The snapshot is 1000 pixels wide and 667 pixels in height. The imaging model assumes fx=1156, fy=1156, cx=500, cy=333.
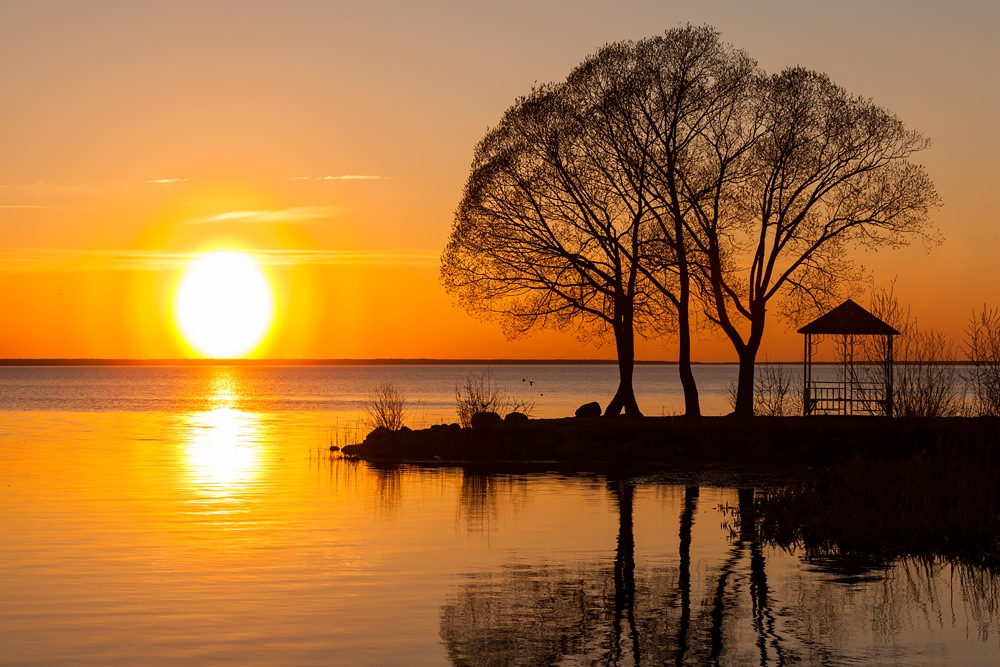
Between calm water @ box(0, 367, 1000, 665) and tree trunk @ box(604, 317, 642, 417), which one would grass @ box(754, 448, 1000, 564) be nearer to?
calm water @ box(0, 367, 1000, 665)

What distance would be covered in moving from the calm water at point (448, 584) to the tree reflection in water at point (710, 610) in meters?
0.05

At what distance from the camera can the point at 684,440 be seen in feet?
132

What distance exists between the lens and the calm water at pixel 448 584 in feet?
43.3

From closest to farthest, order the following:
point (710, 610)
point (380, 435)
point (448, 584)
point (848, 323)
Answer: point (710, 610) → point (448, 584) → point (848, 323) → point (380, 435)

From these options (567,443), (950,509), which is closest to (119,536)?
(950,509)

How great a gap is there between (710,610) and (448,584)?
4080 millimetres

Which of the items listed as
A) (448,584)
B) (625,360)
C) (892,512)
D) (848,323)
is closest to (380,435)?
(625,360)

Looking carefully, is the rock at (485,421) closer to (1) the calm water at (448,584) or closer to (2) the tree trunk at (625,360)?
(2) the tree trunk at (625,360)

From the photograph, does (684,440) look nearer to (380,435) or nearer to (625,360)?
(625,360)

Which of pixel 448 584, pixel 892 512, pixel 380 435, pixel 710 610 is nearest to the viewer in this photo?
pixel 710 610

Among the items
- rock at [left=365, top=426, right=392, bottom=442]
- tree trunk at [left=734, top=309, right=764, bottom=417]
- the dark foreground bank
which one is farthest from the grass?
rock at [left=365, top=426, right=392, bottom=442]

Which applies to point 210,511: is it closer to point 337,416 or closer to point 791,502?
point 791,502

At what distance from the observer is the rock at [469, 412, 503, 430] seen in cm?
4328

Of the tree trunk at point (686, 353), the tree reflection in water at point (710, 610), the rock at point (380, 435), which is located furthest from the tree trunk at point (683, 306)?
the tree reflection in water at point (710, 610)
